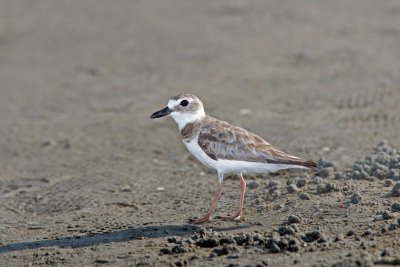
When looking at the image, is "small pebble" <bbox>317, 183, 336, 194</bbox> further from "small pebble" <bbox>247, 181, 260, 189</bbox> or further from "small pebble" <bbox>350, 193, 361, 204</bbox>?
"small pebble" <bbox>247, 181, 260, 189</bbox>

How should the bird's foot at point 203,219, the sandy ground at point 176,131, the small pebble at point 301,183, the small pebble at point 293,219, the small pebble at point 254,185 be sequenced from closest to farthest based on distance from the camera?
the sandy ground at point 176,131, the small pebble at point 293,219, the bird's foot at point 203,219, the small pebble at point 301,183, the small pebble at point 254,185

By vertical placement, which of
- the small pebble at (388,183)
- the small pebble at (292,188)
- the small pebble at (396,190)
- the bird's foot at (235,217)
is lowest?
the bird's foot at (235,217)

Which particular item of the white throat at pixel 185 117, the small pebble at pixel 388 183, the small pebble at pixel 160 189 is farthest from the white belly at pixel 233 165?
the small pebble at pixel 160 189

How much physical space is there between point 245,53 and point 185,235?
9.58 meters

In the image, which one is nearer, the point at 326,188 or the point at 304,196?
the point at 304,196

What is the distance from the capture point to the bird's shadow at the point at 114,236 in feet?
30.5

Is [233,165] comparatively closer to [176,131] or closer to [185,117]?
[185,117]

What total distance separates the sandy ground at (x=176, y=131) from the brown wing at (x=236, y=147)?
0.67 m

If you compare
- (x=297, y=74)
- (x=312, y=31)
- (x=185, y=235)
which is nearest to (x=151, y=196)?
(x=185, y=235)

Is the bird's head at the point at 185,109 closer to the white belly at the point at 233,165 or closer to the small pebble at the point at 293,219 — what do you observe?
the white belly at the point at 233,165

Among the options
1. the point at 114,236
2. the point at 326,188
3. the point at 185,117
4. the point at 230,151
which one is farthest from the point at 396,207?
the point at 114,236

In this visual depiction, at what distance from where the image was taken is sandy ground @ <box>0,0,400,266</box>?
890cm

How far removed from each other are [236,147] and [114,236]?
1617mm

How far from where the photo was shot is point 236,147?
957cm
